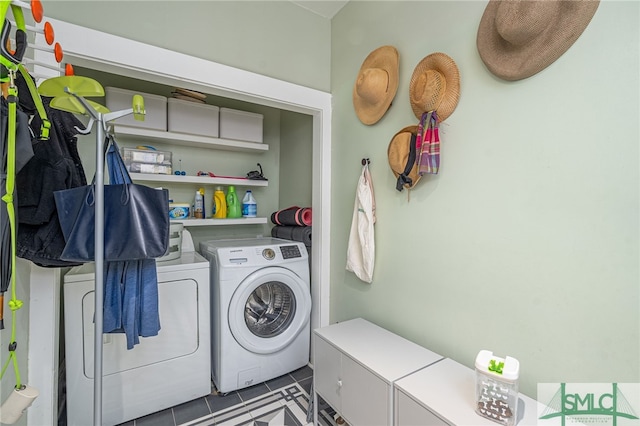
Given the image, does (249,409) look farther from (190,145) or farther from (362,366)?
(190,145)

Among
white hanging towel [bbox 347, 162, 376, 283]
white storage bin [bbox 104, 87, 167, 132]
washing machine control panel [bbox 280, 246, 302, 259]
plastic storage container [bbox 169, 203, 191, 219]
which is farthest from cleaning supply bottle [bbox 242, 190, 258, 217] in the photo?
white hanging towel [bbox 347, 162, 376, 283]

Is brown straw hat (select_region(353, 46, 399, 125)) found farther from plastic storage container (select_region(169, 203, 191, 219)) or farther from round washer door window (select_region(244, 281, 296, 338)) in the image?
plastic storage container (select_region(169, 203, 191, 219))

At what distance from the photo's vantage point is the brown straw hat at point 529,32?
101cm

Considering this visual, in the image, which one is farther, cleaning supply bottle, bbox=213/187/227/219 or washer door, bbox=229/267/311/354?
cleaning supply bottle, bbox=213/187/227/219

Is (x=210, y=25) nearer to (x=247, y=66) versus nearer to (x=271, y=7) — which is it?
(x=247, y=66)

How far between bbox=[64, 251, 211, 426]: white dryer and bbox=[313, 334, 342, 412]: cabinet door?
0.81 m

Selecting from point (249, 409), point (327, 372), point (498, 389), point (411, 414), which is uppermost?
point (498, 389)

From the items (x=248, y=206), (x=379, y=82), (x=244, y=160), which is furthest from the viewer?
(x=244, y=160)

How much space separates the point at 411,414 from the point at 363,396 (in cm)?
29

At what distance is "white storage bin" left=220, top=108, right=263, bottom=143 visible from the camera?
2.62 metres

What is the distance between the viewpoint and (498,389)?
1.00 meters

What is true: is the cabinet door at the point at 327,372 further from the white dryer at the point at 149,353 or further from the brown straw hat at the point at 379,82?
the brown straw hat at the point at 379,82

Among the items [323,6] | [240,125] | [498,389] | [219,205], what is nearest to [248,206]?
[219,205]

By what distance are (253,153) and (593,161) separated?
2662 millimetres
